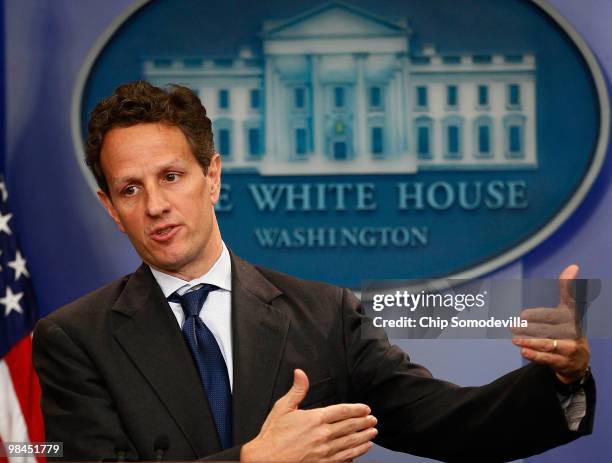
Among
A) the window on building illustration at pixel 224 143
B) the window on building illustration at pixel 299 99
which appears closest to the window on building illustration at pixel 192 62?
the window on building illustration at pixel 224 143

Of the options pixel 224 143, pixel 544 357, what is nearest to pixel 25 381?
pixel 224 143

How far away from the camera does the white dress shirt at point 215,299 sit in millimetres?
2395

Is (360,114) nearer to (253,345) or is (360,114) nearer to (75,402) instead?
(253,345)

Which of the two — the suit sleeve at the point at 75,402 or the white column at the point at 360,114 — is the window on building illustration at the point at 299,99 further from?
the suit sleeve at the point at 75,402

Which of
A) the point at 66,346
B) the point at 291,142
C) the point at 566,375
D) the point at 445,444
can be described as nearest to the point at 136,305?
the point at 66,346

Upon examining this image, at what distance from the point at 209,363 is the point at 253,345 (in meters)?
0.11

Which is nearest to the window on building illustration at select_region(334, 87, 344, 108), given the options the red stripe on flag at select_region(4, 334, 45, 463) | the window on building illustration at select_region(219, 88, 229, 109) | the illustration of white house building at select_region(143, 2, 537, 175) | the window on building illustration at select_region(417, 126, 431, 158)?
the illustration of white house building at select_region(143, 2, 537, 175)

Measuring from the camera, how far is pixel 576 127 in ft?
13.4

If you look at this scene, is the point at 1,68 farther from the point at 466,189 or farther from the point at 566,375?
the point at 566,375

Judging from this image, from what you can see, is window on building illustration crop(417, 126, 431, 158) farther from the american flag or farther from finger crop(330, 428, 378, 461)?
finger crop(330, 428, 378, 461)

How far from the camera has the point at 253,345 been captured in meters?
2.36

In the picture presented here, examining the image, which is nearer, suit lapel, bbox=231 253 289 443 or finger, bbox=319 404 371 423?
finger, bbox=319 404 371 423

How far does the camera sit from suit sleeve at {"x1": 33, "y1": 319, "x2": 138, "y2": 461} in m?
2.23

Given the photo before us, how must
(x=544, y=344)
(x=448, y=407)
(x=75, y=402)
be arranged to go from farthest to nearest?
(x=448, y=407), (x=75, y=402), (x=544, y=344)
